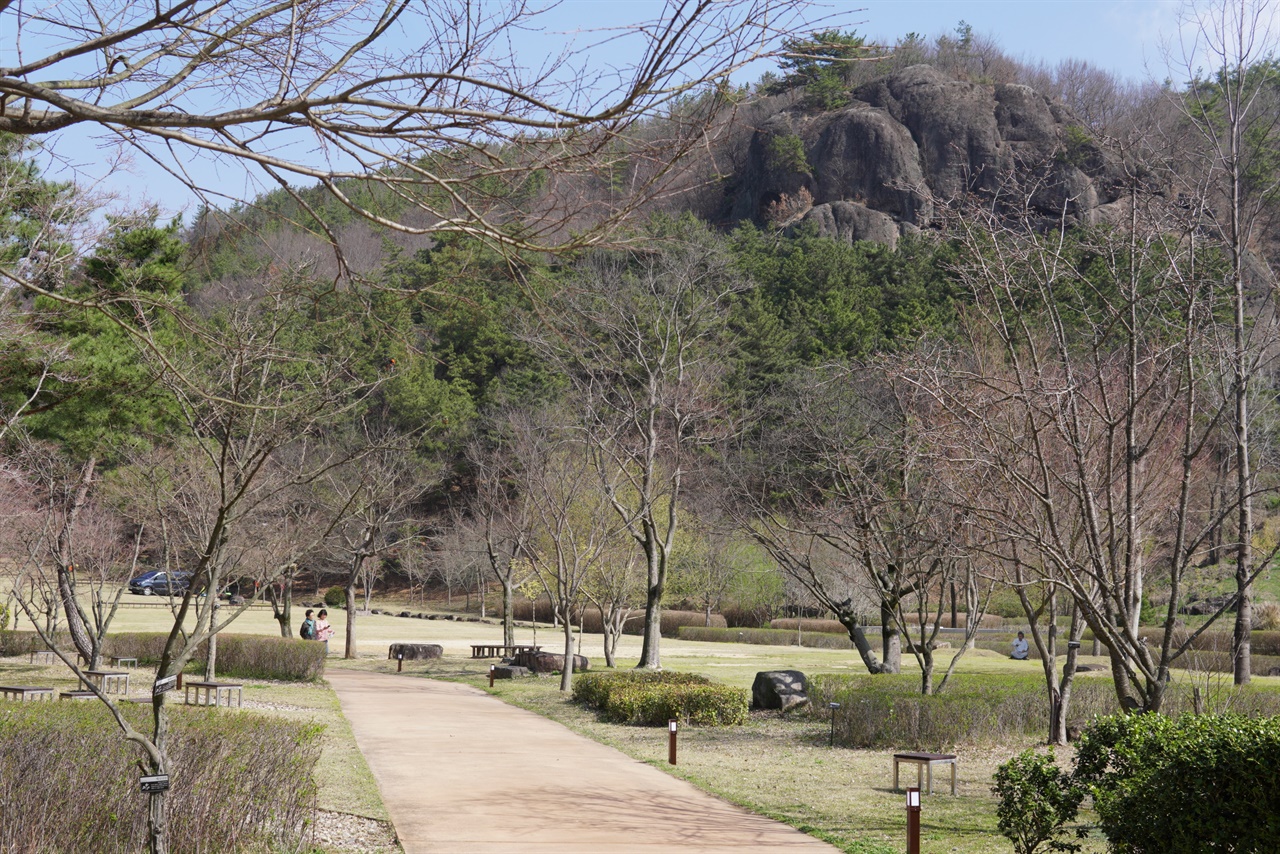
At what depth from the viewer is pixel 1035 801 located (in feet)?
23.9

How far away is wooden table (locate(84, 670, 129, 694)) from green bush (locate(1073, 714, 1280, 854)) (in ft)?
49.1

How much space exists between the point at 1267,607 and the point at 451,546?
34053 mm

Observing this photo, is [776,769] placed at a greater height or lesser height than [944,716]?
lesser

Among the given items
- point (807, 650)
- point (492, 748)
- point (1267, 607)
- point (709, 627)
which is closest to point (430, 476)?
Result: point (709, 627)

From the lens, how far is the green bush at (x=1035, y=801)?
7.18 meters

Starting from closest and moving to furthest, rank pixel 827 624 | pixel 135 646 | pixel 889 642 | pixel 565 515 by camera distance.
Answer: pixel 889 642 → pixel 565 515 → pixel 135 646 → pixel 827 624

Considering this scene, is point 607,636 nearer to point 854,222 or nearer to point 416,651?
point 416,651

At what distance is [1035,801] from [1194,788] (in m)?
1.35

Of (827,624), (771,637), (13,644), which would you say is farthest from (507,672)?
(827,624)

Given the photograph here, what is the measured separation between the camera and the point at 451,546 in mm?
52062

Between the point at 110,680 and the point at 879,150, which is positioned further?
the point at 879,150

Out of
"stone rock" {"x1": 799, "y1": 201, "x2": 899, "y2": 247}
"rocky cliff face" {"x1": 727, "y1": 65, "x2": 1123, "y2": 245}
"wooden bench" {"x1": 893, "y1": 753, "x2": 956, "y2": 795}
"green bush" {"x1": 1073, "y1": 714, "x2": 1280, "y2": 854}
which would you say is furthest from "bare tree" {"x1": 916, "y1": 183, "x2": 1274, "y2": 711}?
"rocky cliff face" {"x1": 727, "y1": 65, "x2": 1123, "y2": 245}

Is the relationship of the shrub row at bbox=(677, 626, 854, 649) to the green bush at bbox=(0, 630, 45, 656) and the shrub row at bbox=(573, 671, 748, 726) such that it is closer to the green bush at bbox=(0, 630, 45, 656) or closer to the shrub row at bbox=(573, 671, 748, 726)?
the shrub row at bbox=(573, 671, 748, 726)

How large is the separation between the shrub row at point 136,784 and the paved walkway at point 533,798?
3.23ft
